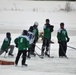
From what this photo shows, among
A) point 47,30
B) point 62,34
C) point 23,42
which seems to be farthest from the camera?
point 47,30

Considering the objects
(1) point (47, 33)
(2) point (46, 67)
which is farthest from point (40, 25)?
(2) point (46, 67)

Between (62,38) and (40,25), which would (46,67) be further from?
(40,25)

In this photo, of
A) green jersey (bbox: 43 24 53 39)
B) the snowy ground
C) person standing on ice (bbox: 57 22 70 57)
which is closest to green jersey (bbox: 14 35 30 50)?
the snowy ground

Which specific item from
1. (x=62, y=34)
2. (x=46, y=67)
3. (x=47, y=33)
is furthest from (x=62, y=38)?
(x=46, y=67)

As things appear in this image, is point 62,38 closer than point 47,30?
Yes

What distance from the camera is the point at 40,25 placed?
38188mm

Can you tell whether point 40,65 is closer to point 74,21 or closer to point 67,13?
point 74,21

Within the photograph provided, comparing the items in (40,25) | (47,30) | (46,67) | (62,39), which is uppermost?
(40,25)

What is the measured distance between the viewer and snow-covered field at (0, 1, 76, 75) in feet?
44.5

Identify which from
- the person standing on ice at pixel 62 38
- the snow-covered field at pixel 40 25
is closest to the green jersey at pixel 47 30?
the person standing on ice at pixel 62 38

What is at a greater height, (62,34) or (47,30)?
(47,30)

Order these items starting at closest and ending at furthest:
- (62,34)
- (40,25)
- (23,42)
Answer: (23,42)
(62,34)
(40,25)

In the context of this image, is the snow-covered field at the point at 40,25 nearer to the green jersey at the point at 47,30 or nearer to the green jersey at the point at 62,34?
the green jersey at the point at 62,34

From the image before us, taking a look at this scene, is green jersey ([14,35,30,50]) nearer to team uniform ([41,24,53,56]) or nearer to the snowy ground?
the snowy ground
